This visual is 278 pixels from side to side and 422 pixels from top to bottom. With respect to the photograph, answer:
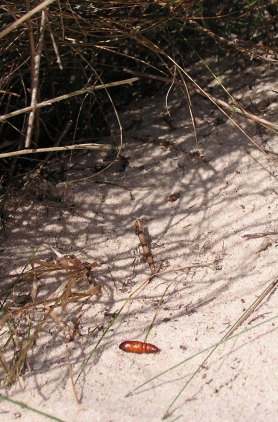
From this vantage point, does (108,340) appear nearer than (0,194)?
Yes

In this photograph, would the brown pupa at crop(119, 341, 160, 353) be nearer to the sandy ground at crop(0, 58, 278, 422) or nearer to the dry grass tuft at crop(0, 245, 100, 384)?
the sandy ground at crop(0, 58, 278, 422)

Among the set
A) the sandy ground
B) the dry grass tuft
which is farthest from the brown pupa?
the dry grass tuft

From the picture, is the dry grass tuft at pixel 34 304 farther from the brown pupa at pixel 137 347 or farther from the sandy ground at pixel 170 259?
the brown pupa at pixel 137 347

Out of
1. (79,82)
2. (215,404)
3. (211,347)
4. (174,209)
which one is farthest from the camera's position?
(79,82)

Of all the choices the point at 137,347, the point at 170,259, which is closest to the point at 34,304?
the point at 137,347

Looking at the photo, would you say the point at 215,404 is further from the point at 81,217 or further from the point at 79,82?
the point at 79,82

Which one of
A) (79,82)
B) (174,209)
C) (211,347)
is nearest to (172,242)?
(174,209)
